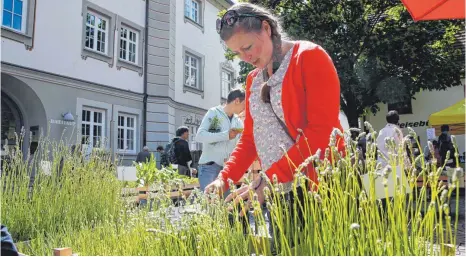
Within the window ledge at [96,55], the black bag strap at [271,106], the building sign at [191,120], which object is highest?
the window ledge at [96,55]

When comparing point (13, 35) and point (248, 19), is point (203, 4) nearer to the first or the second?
point (13, 35)

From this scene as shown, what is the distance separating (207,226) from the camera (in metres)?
1.26

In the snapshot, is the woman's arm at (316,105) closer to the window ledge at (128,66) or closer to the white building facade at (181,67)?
the window ledge at (128,66)

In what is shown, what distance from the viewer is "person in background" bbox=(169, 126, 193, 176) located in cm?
670

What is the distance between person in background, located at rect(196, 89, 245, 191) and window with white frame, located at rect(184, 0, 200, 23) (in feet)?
41.9

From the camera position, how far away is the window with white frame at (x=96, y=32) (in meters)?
11.6

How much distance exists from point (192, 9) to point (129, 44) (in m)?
4.01

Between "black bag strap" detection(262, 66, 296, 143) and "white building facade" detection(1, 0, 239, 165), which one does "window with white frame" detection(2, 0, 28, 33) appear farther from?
"black bag strap" detection(262, 66, 296, 143)

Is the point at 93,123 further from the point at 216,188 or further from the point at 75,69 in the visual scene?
the point at 216,188

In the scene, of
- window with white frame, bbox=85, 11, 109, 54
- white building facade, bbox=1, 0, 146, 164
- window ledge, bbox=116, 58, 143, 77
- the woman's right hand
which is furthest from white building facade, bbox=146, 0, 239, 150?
the woman's right hand

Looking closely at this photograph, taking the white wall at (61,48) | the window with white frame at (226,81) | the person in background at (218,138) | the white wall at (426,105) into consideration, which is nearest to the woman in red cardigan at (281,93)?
the person in background at (218,138)

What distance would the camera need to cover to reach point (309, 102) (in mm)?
1233

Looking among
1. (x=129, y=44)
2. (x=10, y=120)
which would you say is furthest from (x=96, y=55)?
(x=10, y=120)

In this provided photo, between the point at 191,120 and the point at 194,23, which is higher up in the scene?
the point at 194,23
